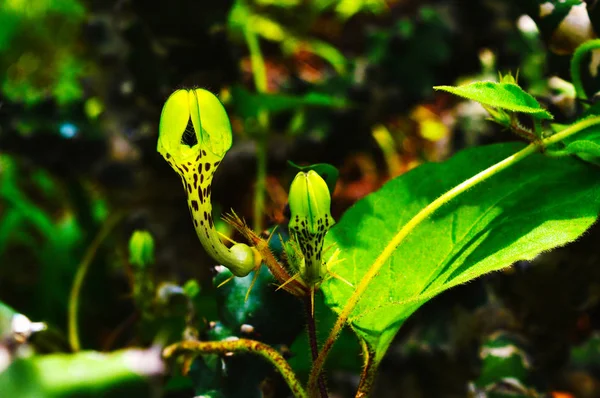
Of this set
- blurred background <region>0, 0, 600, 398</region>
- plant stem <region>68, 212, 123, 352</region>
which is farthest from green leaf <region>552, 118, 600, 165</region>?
plant stem <region>68, 212, 123, 352</region>

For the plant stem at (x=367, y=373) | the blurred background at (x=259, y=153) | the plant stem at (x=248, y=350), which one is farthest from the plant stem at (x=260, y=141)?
the plant stem at (x=367, y=373)

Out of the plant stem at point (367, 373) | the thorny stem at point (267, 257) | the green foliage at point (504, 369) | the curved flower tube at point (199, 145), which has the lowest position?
the green foliage at point (504, 369)

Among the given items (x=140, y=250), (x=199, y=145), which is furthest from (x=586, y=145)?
(x=140, y=250)

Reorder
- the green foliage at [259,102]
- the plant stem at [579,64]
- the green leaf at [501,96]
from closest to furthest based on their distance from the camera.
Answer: the green leaf at [501,96], the plant stem at [579,64], the green foliage at [259,102]

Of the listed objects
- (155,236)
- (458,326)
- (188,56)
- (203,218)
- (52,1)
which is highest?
(52,1)

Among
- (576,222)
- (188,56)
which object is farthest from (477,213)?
(188,56)

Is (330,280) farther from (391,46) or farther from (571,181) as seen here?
(391,46)

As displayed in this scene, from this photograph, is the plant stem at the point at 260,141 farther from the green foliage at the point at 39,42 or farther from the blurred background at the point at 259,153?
the green foliage at the point at 39,42

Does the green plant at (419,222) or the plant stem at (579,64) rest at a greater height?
the plant stem at (579,64)
